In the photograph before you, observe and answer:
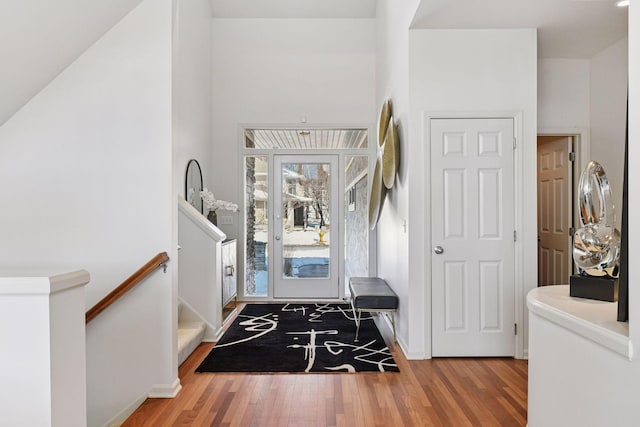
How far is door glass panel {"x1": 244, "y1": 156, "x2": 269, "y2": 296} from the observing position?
5.39 metres

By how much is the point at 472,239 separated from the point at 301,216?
8.77 feet

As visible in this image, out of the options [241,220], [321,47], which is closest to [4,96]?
[241,220]

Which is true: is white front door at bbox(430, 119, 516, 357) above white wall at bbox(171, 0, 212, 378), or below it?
below

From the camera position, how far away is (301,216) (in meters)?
5.42

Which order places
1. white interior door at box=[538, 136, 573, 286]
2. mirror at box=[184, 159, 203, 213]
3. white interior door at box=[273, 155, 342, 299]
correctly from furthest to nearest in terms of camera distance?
1. white interior door at box=[273, 155, 342, 299]
2. mirror at box=[184, 159, 203, 213]
3. white interior door at box=[538, 136, 573, 286]

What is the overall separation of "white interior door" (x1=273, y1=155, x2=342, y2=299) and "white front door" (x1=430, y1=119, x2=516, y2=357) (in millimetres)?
2321

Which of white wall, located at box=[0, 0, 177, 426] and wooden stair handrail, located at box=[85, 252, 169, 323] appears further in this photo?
white wall, located at box=[0, 0, 177, 426]

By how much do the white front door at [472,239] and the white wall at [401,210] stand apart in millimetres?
151

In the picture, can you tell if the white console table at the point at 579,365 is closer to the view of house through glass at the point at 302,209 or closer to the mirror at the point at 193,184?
the mirror at the point at 193,184

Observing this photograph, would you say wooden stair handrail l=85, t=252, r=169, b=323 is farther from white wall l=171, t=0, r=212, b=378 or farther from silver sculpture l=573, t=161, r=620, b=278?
silver sculpture l=573, t=161, r=620, b=278

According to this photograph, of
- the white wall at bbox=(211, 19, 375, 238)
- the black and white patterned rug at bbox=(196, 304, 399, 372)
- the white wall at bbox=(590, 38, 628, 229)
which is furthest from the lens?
the white wall at bbox=(211, 19, 375, 238)

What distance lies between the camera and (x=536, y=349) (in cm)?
171

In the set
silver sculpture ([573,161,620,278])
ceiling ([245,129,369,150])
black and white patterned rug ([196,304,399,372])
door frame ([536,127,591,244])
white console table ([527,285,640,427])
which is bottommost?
black and white patterned rug ([196,304,399,372])

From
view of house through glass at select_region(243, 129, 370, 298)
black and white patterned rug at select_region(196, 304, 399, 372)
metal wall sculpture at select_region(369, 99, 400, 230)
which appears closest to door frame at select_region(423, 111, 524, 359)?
metal wall sculpture at select_region(369, 99, 400, 230)
